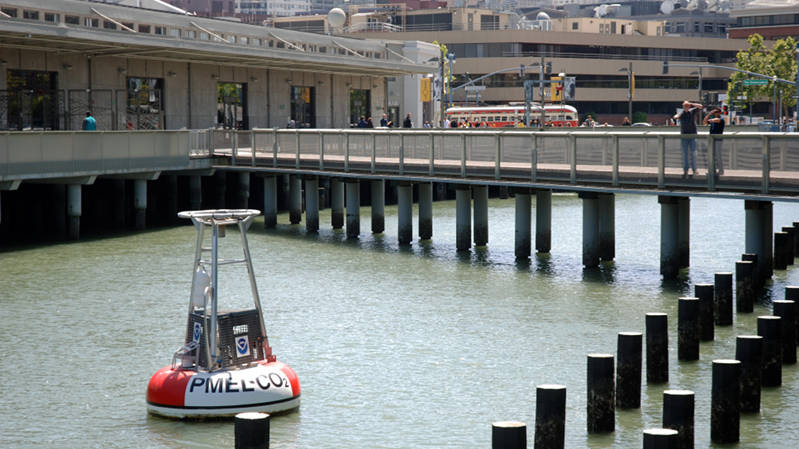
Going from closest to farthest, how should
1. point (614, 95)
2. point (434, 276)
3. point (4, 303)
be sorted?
1. point (4, 303)
2. point (434, 276)
3. point (614, 95)

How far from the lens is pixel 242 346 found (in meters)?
16.8

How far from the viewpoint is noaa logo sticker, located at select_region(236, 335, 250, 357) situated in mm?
16766

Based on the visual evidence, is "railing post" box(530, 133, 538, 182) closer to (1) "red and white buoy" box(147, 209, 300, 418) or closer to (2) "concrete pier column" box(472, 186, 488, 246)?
(2) "concrete pier column" box(472, 186, 488, 246)

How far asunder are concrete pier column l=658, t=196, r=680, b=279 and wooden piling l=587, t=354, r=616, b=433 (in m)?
13.5

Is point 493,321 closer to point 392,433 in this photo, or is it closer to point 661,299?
point 661,299

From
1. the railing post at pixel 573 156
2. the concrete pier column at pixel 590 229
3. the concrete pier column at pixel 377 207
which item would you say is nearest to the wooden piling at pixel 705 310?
the railing post at pixel 573 156

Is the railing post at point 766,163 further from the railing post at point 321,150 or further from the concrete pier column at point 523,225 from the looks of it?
the railing post at point 321,150

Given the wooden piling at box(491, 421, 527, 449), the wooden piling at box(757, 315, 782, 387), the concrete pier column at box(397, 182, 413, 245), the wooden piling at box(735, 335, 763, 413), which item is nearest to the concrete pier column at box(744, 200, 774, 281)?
the wooden piling at box(757, 315, 782, 387)

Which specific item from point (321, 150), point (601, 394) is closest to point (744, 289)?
point (601, 394)

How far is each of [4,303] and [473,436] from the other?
45.5 ft

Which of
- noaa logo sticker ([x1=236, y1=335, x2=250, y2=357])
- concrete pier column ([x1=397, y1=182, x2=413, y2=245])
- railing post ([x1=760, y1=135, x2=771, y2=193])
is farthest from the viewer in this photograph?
concrete pier column ([x1=397, y1=182, x2=413, y2=245])

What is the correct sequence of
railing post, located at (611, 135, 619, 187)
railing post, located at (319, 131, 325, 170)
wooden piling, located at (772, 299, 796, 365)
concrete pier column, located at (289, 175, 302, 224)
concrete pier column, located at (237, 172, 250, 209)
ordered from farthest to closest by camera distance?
concrete pier column, located at (237, 172, 250, 209) → concrete pier column, located at (289, 175, 302, 224) → railing post, located at (319, 131, 325, 170) → railing post, located at (611, 135, 619, 187) → wooden piling, located at (772, 299, 796, 365)

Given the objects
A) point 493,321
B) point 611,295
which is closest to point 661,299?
point 611,295

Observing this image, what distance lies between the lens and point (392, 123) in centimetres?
7556
